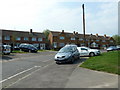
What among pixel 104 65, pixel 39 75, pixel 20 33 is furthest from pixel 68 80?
pixel 20 33

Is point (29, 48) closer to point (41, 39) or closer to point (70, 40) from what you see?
point (41, 39)

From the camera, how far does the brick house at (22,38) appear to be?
55.2 metres

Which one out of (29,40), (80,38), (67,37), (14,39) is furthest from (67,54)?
(80,38)

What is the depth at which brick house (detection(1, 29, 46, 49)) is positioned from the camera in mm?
55200

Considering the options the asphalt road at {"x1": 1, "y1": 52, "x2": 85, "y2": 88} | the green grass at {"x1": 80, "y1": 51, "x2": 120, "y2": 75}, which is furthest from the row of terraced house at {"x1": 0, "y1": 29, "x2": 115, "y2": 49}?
the asphalt road at {"x1": 1, "y1": 52, "x2": 85, "y2": 88}

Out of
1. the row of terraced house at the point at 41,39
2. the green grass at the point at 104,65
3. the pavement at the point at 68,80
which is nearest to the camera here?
the pavement at the point at 68,80

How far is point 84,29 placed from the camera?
24.1 meters

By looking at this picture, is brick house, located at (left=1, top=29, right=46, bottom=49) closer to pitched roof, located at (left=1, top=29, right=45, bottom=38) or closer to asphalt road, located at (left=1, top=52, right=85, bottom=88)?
pitched roof, located at (left=1, top=29, right=45, bottom=38)

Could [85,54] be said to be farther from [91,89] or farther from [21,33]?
[21,33]

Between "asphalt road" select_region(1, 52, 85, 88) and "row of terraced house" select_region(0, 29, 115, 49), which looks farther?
"row of terraced house" select_region(0, 29, 115, 49)

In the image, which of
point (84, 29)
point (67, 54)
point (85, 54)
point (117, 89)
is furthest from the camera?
point (84, 29)

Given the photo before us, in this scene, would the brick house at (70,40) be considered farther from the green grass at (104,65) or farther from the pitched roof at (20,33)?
the green grass at (104,65)

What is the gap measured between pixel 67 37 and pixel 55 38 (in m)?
6.56

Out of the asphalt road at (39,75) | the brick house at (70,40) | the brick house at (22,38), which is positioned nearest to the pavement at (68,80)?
the asphalt road at (39,75)
